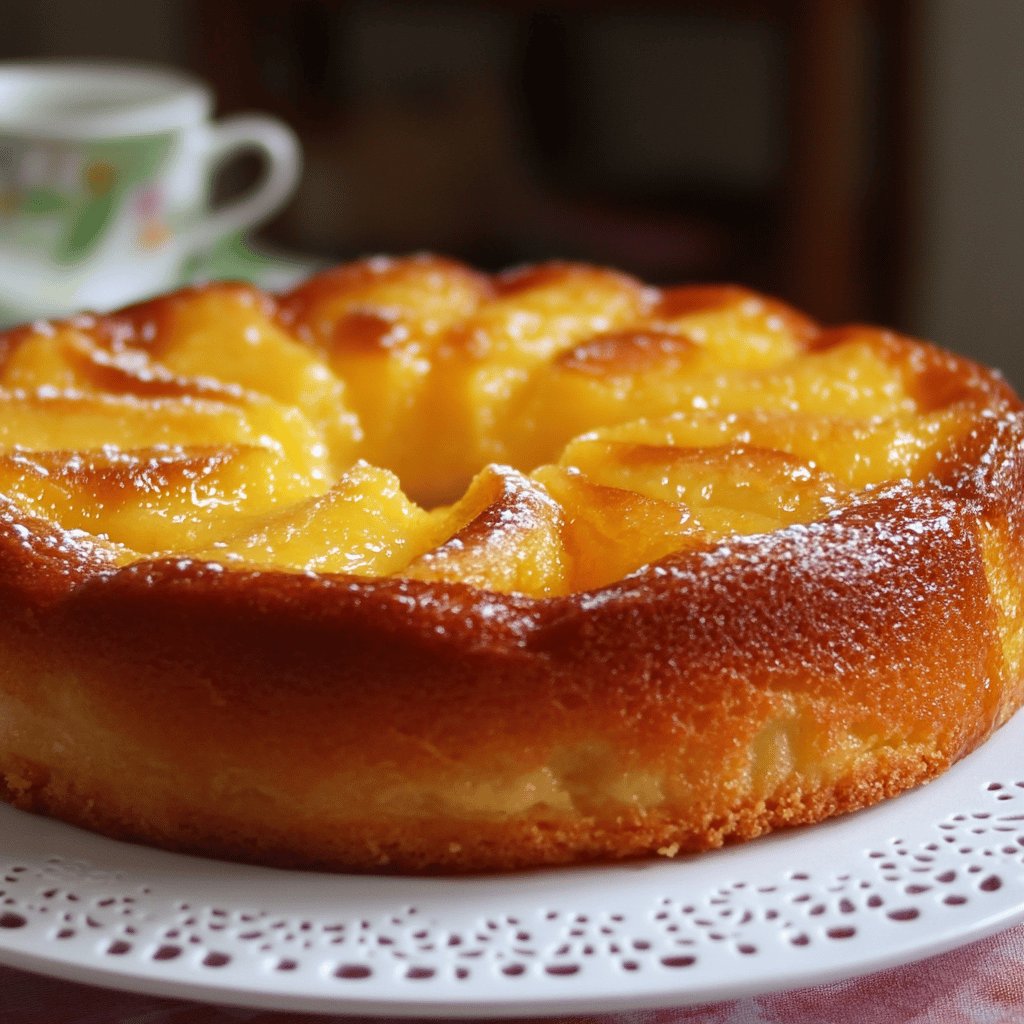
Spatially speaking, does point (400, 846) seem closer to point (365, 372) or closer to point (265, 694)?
point (265, 694)

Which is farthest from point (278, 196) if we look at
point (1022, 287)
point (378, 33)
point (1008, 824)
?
point (378, 33)

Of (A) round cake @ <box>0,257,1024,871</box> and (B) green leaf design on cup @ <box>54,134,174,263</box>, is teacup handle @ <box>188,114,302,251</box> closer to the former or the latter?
(B) green leaf design on cup @ <box>54,134,174,263</box>

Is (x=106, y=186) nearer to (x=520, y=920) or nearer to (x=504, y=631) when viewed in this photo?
(x=504, y=631)

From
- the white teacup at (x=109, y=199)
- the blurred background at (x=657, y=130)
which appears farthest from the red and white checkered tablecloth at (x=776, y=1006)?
the blurred background at (x=657, y=130)

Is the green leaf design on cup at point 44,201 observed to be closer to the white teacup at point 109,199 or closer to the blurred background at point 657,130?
the white teacup at point 109,199

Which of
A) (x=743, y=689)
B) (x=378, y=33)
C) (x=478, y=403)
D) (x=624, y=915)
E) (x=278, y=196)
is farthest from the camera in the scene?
(x=378, y=33)

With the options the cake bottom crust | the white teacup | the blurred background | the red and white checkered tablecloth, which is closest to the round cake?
the cake bottom crust

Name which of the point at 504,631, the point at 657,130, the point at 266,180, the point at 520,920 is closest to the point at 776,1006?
the point at 520,920
